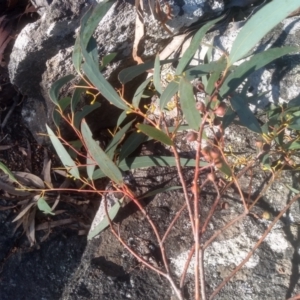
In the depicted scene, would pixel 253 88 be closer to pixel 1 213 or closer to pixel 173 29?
pixel 173 29

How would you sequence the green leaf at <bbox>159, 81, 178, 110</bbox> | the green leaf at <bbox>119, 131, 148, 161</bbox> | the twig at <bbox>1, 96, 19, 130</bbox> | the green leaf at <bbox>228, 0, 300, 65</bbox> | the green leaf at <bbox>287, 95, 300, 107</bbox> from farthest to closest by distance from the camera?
the twig at <bbox>1, 96, 19, 130</bbox> → the green leaf at <bbox>119, 131, 148, 161</bbox> → the green leaf at <bbox>287, 95, 300, 107</bbox> → the green leaf at <bbox>159, 81, 178, 110</bbox> → the green leaf at <bbox>228, 0, 300, 65</bbox>

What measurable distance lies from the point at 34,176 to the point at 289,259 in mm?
735

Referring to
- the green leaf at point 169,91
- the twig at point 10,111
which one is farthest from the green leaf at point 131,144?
the twig at point 10,111

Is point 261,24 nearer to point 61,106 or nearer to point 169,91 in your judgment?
point 169,91

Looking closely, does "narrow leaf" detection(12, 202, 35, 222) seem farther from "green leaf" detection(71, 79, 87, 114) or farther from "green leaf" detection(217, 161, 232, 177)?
"green leaf" detection(217, 161, 232, 177)

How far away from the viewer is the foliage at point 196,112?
3.05 ft

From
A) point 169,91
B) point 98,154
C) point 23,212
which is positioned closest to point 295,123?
point 169,91

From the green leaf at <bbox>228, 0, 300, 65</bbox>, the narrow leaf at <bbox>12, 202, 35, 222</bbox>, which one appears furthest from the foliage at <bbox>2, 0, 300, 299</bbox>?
the narrow leaf at <bbox>12, 202, 35, 222</bbox>

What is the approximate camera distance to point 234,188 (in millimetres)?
1210

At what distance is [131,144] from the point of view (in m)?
1.23

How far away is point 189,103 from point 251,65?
0.16 m

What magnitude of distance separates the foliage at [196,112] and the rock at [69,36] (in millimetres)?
81

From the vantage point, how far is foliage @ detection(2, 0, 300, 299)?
3.05 ft

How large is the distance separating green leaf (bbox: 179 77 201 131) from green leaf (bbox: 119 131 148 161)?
0.28m
